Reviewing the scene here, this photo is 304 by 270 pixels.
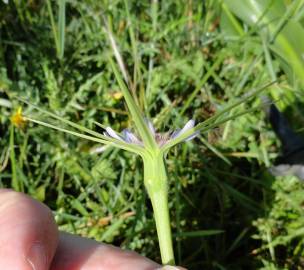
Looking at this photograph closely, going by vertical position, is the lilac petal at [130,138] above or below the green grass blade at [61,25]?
below

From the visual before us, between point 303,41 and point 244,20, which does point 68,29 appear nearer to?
point 244,20

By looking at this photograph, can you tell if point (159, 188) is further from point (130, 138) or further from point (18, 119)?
point (18, 119)

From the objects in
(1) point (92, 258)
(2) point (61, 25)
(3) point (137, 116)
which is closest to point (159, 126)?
(2) point (61, 25)

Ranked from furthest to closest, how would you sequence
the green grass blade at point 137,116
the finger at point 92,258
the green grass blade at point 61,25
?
1. the green grass blade at point 61,25
2. the finger at point 92,258
3. the green grass blade at point 137,116

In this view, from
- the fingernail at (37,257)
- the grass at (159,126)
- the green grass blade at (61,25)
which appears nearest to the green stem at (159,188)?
the fingernail at (37,257)

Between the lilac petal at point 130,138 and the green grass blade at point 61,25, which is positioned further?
the green grass blade at point 61,25

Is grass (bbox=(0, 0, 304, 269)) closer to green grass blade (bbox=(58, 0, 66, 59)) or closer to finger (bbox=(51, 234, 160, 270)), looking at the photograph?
green grass blade (bbox=(58, 0, 66, 59))

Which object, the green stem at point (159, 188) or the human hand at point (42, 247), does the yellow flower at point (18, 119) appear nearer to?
the human hand at point (42, 247)
